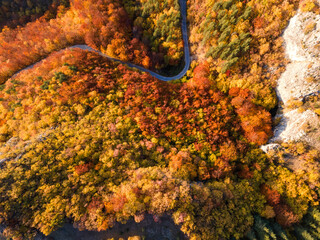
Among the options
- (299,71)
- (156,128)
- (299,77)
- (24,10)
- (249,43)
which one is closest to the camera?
(299,77)

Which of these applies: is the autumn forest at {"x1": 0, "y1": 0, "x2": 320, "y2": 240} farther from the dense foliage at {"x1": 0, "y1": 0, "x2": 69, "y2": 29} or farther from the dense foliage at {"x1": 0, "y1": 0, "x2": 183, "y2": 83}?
the dense foliage at {"x1": 0, "y1": 0, "x2": 69, "y2": 29}

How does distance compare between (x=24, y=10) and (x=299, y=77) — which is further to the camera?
(x=24, y=10)

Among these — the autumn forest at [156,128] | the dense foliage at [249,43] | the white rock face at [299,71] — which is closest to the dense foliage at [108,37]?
the autumn forest at [156,128]

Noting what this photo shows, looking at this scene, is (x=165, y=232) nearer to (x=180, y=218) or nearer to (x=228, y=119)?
(x=180, y=218)

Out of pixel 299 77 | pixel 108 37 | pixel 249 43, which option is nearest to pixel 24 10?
pixel 108 37

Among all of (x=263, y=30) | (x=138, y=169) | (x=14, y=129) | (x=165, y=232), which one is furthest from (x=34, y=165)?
(x=263, y=30)

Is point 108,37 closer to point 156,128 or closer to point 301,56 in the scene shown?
point 156,128

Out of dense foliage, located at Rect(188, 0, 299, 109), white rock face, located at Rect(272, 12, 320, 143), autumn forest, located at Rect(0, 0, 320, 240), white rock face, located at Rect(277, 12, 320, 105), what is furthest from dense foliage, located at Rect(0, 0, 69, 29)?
white rock face, located at Rect(272, 12, 320, 143)
